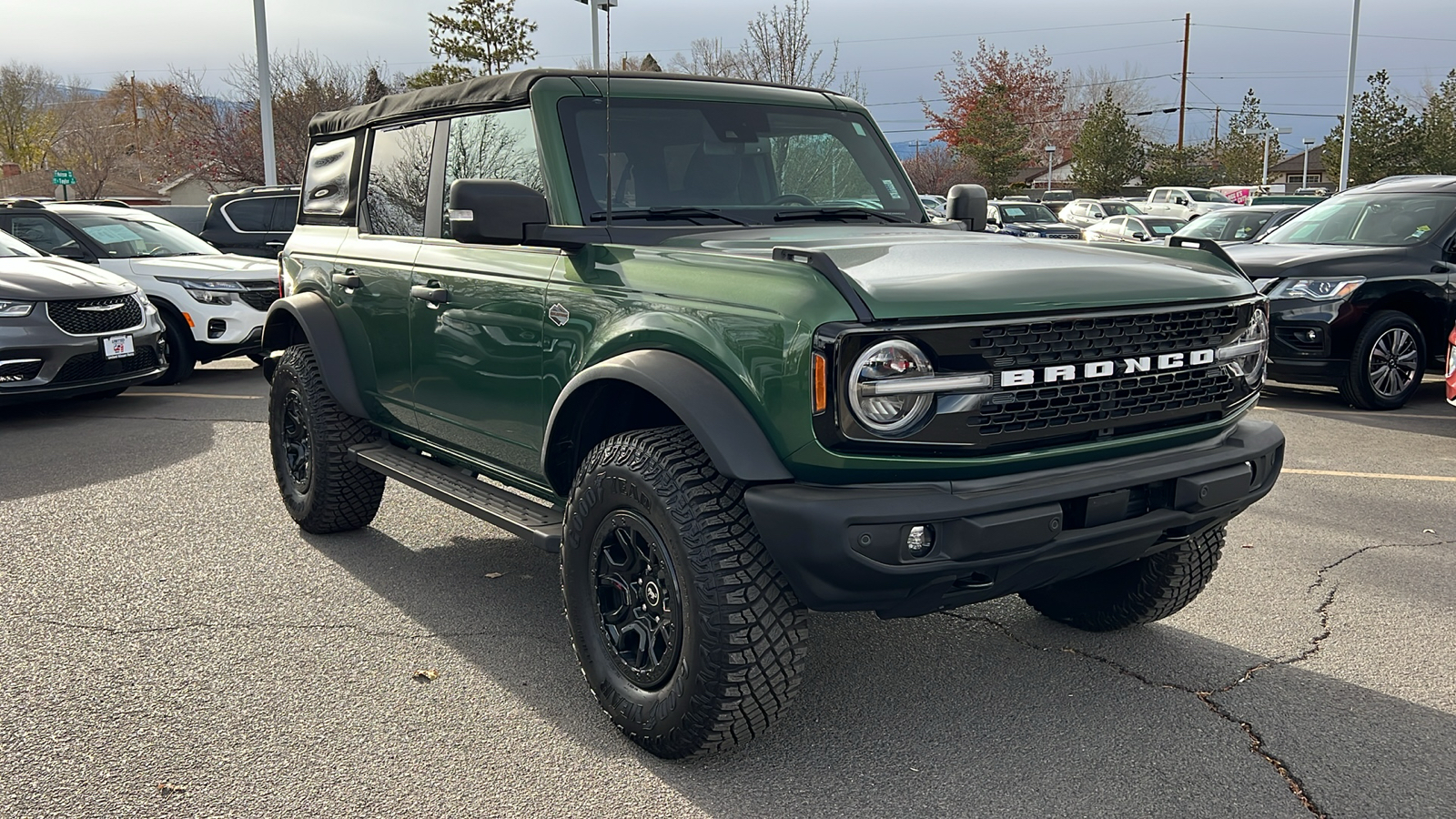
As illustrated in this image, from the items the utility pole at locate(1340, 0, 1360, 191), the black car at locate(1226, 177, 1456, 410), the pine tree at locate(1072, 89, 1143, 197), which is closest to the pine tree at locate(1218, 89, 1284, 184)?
the pine tree at locate(1072, 89, 1143, 197)

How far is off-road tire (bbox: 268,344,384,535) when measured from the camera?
17.6 ft

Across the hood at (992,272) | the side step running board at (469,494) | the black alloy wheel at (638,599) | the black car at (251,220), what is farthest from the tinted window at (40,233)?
the black alloy wheel at (638,599)

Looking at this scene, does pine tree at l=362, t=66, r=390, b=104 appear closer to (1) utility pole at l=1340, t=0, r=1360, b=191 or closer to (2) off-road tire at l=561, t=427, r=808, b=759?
(1) utility pole at l=1340, t=0, r=1360, b=191

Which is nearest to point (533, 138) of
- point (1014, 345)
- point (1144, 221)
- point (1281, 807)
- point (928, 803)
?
point (1014, 345)

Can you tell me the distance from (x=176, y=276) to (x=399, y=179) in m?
6.94

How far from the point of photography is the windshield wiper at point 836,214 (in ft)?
14.4

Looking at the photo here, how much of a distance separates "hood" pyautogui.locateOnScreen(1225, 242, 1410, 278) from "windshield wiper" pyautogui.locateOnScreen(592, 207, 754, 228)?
6578 mm

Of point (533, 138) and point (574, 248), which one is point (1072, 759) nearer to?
point (574, 248)

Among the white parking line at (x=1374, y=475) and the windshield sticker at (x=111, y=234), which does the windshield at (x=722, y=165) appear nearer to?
the white parking line at (x=1374, y=475)

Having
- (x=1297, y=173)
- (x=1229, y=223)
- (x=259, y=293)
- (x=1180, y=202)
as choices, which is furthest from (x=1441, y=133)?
(x=1297, y=173)

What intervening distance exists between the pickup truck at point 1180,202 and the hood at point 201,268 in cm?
3298

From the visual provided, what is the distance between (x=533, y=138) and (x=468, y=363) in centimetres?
84

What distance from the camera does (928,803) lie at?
315 cm

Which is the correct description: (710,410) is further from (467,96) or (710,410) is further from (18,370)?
(18,370)
